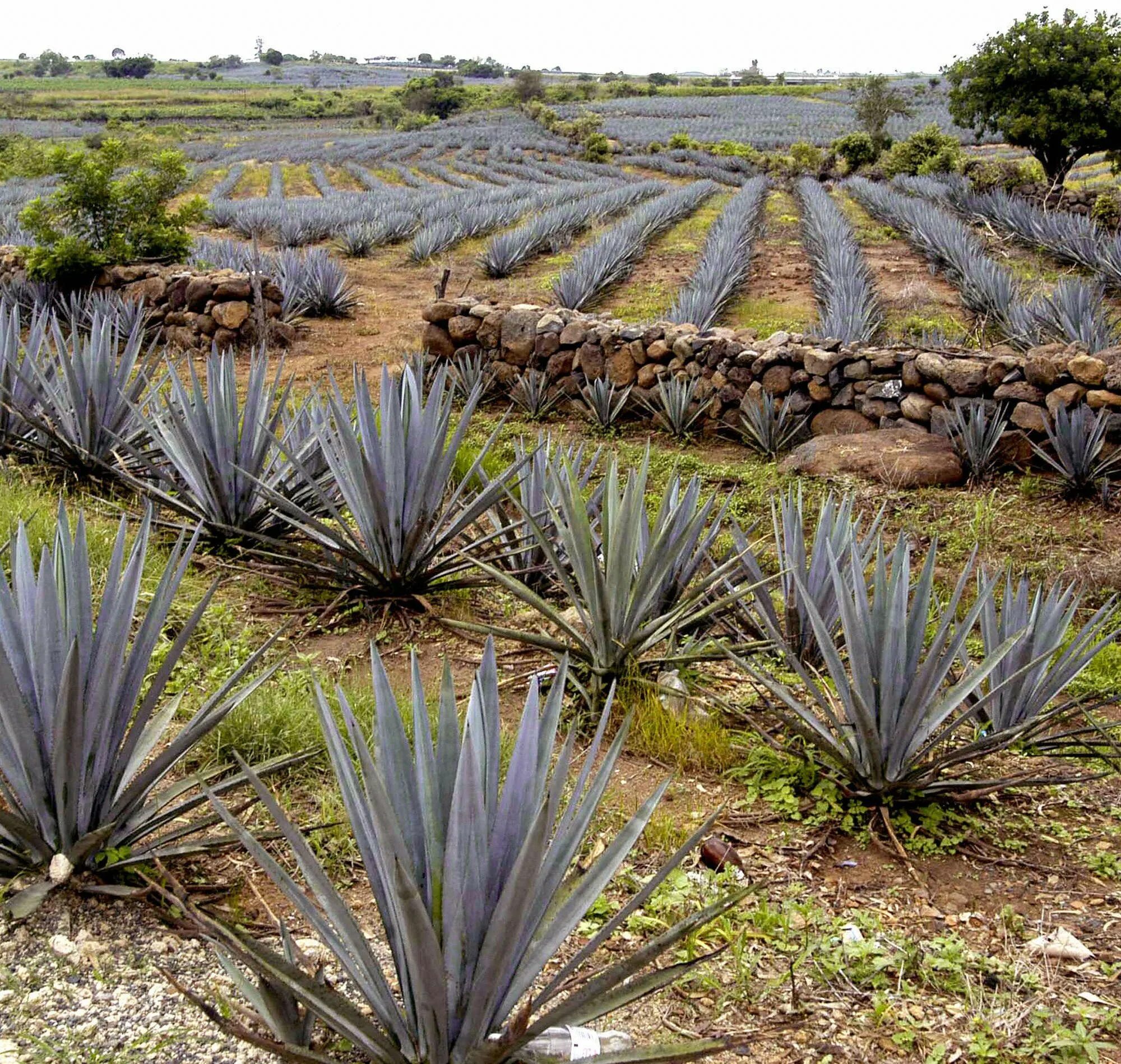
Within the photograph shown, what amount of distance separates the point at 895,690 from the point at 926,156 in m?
28.8

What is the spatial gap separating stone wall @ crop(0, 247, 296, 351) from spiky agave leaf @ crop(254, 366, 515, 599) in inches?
277

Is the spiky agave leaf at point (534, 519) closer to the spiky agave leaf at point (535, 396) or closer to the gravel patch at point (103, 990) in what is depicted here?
the gravel patch at point (103, 990)

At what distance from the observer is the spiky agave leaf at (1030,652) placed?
3.36 metres

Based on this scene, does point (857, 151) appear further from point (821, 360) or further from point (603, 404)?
point (603, 404)

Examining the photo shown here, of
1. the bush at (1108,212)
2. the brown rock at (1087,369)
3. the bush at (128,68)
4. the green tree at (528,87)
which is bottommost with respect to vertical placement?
the brown rock at (1087,369)

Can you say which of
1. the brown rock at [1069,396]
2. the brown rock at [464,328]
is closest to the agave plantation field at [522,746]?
the brown rock at [1069,396]

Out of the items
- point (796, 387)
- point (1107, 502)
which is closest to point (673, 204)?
point (796, 387)

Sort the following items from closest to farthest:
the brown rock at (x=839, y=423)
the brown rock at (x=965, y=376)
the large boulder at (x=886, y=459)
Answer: the large boulder at (x=886, y=459), the brown rock at (x=965, y=376), the brown rock at (x=839, y=423)

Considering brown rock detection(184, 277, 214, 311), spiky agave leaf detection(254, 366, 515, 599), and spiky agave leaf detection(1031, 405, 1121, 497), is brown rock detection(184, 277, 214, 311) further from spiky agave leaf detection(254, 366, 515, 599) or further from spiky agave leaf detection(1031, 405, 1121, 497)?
spiky agave leaf detection(1031, 405, 1121, 497)

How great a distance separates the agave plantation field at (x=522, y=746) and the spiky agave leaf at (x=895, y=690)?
14mm

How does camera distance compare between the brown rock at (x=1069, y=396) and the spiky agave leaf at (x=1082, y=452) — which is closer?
the spiky agave leaf at (x=1082, y=452)

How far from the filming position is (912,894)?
105 inches

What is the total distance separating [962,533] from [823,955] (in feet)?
15.0

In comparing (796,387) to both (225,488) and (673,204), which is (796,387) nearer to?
(225,488)
